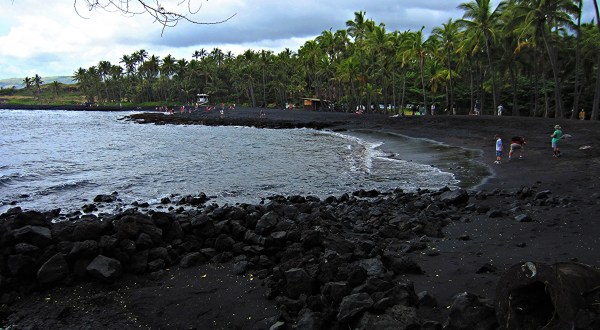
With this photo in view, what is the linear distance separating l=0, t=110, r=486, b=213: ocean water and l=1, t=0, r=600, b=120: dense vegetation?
1400 centimetres

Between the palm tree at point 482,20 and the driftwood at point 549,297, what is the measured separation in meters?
40.8

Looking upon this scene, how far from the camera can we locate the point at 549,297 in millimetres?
3703

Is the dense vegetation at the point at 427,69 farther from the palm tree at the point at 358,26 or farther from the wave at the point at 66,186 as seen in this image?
the wave at the point at 66,186

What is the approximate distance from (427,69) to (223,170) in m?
46.4

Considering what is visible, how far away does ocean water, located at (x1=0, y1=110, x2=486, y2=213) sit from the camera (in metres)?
18.0

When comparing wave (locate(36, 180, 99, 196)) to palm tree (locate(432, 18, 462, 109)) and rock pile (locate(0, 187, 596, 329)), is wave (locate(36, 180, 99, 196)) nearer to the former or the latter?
rock pile (locate(0, 187, 596, 329))

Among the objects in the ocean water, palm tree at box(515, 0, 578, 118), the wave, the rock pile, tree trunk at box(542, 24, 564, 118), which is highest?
palm tree at box(515, 0, 578, 118)

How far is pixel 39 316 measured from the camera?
22.4 ft

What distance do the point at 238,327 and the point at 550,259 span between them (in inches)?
220

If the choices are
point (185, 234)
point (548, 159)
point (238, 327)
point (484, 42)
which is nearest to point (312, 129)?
point (484, 42)

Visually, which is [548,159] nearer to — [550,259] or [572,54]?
[550,259]

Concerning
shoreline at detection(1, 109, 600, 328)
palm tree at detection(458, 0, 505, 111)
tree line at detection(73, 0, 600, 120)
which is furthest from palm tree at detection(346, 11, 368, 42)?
shoreline at detection(1, 109, 600, 328)

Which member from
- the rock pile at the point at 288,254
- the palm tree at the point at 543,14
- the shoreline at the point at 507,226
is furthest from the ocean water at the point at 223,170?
the palm tree at the point at 543,14

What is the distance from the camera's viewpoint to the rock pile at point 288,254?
551 centimetres
